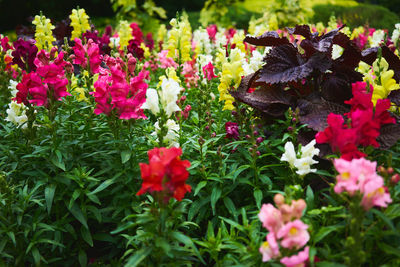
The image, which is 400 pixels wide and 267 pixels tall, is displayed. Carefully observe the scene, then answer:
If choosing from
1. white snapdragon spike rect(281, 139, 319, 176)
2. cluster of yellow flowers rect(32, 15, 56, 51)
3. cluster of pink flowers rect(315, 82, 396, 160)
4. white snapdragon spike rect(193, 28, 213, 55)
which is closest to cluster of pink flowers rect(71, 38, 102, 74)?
cluster of yellow flowers rect(32, 15, 56, 51)

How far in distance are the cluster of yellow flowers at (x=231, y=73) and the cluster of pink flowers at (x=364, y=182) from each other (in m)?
1.63

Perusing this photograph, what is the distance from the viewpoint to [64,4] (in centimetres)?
1653

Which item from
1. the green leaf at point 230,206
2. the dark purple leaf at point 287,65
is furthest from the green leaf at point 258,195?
the dark purple leaf at point 287,65

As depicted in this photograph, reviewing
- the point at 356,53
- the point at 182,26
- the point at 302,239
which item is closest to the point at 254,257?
the point at 302,239

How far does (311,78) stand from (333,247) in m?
1.58

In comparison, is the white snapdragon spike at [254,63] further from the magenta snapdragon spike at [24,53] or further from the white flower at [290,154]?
the magenta snapdragon spike at [24,53]

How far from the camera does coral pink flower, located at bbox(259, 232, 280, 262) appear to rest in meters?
1.78

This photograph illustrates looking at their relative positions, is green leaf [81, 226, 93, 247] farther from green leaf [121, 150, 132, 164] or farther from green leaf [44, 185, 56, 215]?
green leaf [121, 150, 132, 164]

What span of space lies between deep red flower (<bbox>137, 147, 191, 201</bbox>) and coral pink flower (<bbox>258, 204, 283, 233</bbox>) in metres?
0.44

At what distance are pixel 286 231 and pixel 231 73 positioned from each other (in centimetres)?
184

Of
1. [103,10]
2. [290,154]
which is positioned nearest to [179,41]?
[290,154]

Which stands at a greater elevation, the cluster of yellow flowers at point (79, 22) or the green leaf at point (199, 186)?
the cluster of yellow flowers at point (79, 22)

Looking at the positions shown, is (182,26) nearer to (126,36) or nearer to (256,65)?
(256,65)

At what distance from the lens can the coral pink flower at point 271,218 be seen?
69.9 inches
